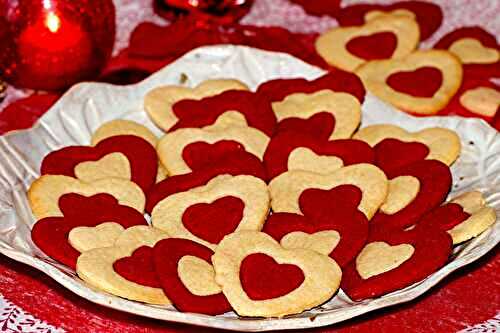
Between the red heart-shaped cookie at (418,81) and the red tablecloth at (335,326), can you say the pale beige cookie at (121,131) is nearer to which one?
the red tablecloth at (335,326)

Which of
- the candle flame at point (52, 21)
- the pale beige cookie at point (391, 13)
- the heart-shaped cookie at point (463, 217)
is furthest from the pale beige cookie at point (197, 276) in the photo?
the pale beige cookie at point (391, 13)

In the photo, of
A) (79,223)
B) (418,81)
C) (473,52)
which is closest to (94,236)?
(79,223)

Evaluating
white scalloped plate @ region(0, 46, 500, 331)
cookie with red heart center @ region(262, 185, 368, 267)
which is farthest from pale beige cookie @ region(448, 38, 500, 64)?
cookie with red heart center @ region(262, 185, 368, 267)

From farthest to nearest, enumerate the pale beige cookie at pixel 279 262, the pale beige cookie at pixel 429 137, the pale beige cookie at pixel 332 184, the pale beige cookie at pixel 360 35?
the pale beige cookie at pixel 360 35
the pale beige cookie at pixel 429 137
the pale beige cookie at pixel 332 184
the pale beige cookie at pixel 279 262

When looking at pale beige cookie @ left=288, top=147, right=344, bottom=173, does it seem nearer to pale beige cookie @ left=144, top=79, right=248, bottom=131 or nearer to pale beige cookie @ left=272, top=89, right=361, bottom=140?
pale beige cookie @ left=272, top=89, right=361, bottom=140

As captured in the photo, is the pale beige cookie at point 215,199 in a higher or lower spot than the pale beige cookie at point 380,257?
higher
